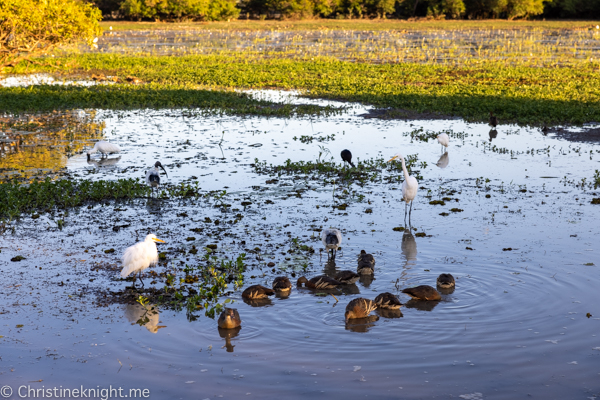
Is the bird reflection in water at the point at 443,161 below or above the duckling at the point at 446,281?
above

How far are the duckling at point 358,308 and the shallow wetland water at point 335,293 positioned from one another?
0.45ft

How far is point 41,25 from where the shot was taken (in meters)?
26.0

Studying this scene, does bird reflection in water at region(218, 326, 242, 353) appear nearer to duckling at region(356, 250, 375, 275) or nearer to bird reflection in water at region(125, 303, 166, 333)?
bird reflection in water at region(125, 303, 166, 333)

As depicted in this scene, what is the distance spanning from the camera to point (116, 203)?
1181 centimetres

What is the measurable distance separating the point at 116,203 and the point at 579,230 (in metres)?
8.50

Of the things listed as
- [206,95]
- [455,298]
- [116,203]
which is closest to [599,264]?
[455,298]

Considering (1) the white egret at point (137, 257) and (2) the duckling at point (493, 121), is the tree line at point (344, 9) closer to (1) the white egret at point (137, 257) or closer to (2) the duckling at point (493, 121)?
(2) the duckling at point (493, 121)

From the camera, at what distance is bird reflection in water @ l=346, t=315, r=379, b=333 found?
715 centimetres

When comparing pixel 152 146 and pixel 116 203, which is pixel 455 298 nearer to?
pixel 116 203

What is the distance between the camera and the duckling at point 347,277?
8219 millimetres

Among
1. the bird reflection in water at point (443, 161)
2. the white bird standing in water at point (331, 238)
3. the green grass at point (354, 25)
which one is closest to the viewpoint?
the white bird standing in water at point (331, 238)

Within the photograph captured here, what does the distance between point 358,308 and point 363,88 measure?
65.8 ft

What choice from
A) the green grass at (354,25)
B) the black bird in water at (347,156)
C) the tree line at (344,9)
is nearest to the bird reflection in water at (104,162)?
the black bird in water at (347,156)

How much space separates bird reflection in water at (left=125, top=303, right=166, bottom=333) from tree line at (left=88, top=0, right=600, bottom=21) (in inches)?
2813
